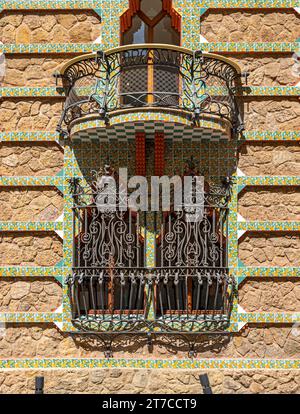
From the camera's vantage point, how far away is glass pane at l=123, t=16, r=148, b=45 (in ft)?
30.0

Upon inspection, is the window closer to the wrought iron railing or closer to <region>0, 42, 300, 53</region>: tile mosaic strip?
<region>0, 42, 300, 53</region>: tile mosaic strip

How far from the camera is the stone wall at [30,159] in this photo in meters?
8.77

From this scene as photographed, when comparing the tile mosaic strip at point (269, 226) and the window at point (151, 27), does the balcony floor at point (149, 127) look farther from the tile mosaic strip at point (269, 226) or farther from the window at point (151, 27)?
the window at point (151, 27)

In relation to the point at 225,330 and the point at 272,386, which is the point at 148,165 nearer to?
the point at 225,330

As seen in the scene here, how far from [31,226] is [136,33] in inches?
138

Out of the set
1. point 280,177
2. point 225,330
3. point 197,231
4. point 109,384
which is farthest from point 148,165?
point 109,384

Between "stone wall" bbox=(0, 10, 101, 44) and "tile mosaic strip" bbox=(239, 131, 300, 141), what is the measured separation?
112 inches

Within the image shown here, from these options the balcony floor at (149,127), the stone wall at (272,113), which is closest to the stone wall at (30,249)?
the balcony floor at (149,127)

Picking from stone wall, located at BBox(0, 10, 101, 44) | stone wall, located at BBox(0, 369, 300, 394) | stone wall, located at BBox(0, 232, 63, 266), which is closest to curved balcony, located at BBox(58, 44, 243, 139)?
stone wall, located at BBox(0, 10, 101, 44)

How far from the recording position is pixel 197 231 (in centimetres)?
838

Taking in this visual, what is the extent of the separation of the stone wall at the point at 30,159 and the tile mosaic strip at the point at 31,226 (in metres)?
0.76

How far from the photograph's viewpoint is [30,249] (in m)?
8.62

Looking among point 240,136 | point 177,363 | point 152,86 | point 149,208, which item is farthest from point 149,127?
point 177,363

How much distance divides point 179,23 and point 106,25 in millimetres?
1140
